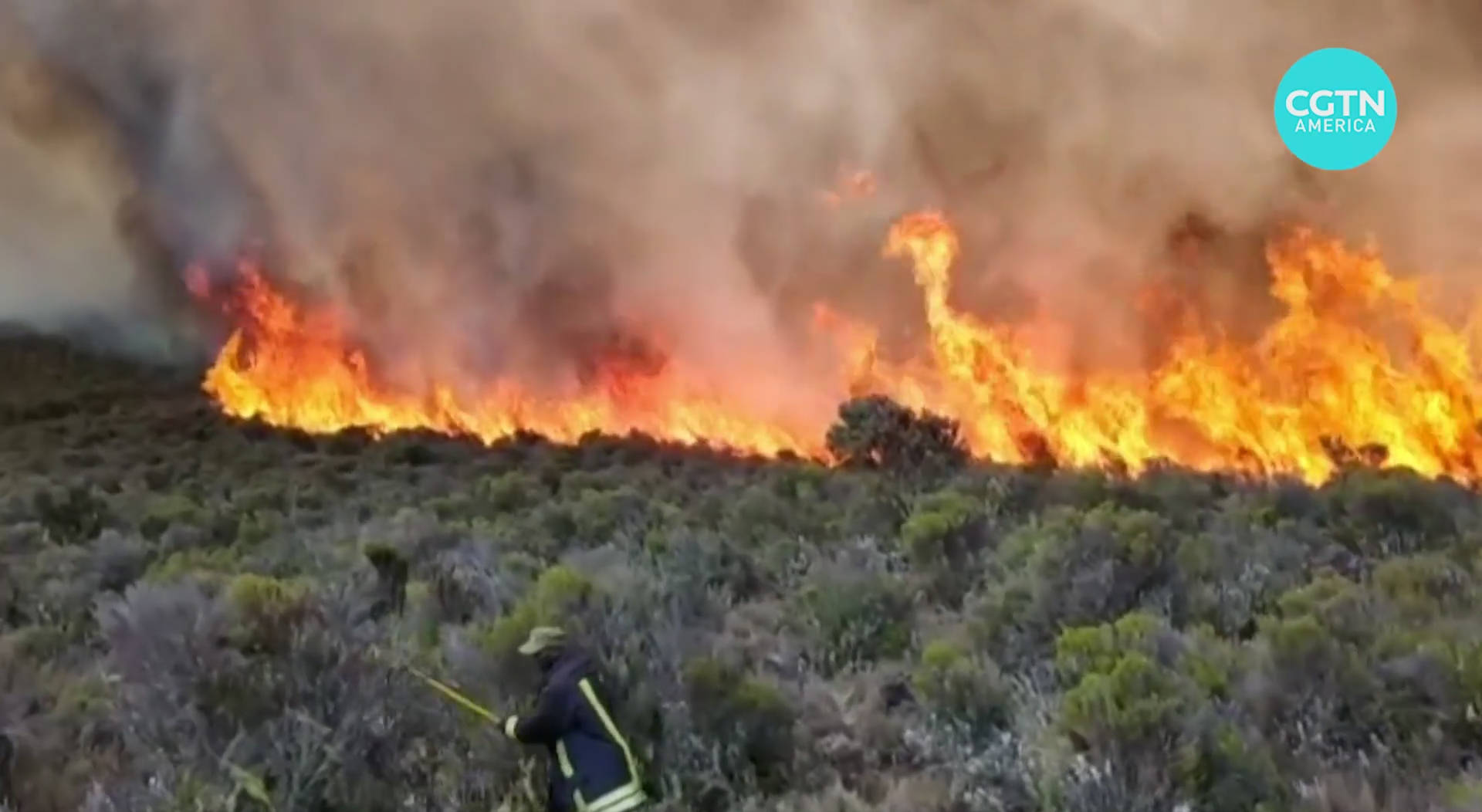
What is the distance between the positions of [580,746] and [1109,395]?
2209cm

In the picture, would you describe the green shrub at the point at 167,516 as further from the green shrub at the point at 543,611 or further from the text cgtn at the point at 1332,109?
the text cgtn at the point at 1332,109

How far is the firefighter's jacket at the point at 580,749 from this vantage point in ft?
19.9

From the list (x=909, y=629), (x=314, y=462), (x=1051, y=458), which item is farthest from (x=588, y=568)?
(x=314, y=462)

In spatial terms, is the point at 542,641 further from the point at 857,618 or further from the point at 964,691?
the point at 857,618

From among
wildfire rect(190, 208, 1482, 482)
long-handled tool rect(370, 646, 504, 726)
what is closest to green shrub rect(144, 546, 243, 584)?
long-handled tool rect(370, 646, 504, 726)

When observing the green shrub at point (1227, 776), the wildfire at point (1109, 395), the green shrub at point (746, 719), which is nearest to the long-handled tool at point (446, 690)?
the green shrub at point (746, 719)

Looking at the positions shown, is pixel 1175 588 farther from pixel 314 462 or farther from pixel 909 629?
pixel 314 462

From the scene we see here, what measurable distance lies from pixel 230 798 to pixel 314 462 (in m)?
21.8

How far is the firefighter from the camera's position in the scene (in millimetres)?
6078

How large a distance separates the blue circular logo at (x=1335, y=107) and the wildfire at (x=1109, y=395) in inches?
93.6

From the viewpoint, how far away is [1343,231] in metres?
28.1

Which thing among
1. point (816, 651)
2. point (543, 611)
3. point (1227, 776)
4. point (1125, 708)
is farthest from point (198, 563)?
point (1227, 776)

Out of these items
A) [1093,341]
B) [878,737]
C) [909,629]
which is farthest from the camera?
[1093,341]

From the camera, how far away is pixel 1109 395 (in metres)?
26.7
